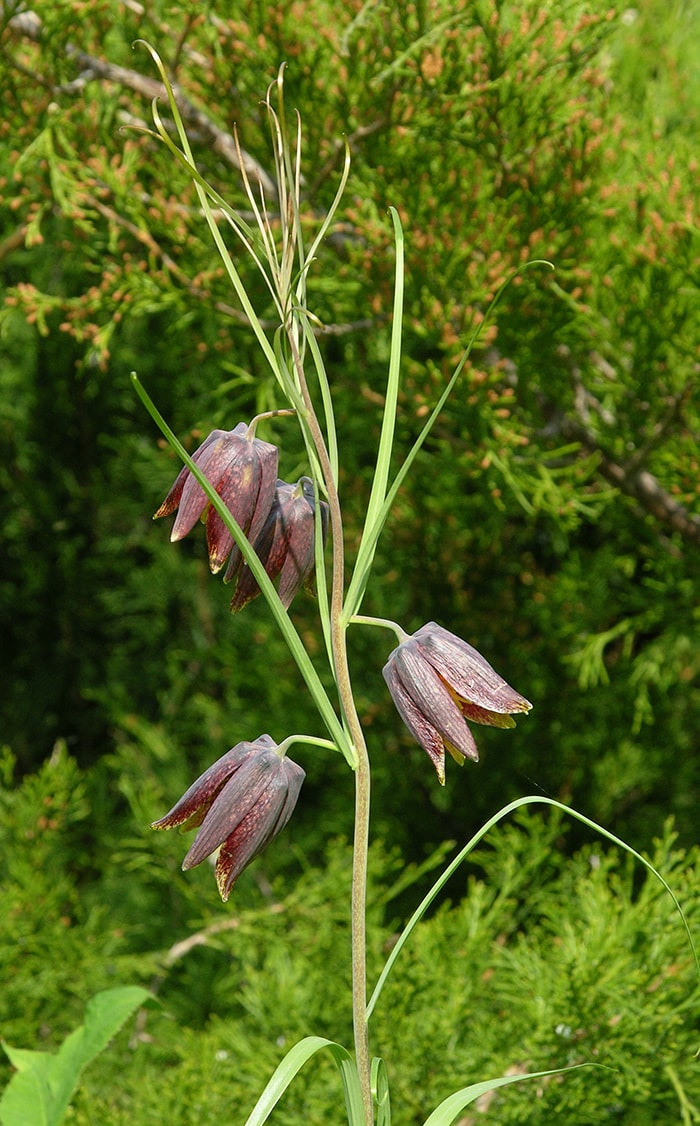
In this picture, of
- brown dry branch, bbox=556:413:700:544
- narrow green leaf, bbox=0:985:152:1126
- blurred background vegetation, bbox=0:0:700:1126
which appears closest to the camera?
narrow green leaf, bbox=0:985:152:1126

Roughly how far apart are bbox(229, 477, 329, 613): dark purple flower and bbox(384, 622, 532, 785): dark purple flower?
2.8 inches

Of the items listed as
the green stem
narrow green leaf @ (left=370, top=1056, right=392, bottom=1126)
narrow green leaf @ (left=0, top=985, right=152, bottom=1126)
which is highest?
the green stem

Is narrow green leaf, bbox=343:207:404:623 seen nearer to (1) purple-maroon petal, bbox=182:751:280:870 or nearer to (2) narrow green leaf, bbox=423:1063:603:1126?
(1) purple-maroon petal, bbox=182:751:280:870

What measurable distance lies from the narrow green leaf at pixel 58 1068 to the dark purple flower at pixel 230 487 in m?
0.36

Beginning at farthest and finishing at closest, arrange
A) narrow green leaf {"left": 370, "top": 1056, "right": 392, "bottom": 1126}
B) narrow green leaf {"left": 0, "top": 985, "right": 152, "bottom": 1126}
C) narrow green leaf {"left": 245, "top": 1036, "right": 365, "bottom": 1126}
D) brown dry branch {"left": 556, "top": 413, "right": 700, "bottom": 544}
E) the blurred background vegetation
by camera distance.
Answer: brown dry branch {"left": 556, "top": 413, "right": 700, "bottom": 544}
the blurred background vegetation
narrow green leaf {"left": 0, "top": 985, "right": 152, "bottom": 1126}
narrow green leaf {"left": 370, "top": 1056, "right": 392, "bottom": 1126}
narrow green leaf {"left": 245, "top": 1036, "right": 365, "bottom": 1126}

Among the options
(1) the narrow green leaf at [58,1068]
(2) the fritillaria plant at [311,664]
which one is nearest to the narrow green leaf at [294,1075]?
(2) the fritillaria plant at [311,664]

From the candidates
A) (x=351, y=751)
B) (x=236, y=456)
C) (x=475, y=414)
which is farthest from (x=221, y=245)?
(x=475, y=414)

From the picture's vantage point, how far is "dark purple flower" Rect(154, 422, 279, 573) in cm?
51

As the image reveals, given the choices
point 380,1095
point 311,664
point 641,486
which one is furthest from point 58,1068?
point 641,486

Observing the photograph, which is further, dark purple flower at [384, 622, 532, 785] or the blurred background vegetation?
the blurred background vegetation

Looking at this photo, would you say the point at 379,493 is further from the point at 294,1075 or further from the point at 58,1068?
the point at 58,1068

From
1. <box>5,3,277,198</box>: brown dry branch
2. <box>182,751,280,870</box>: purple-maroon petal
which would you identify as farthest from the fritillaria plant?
<box>5,3,277,198</box>: brown dry branch

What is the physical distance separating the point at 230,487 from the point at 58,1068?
0.45 m

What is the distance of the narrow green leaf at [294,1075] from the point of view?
402 mm
